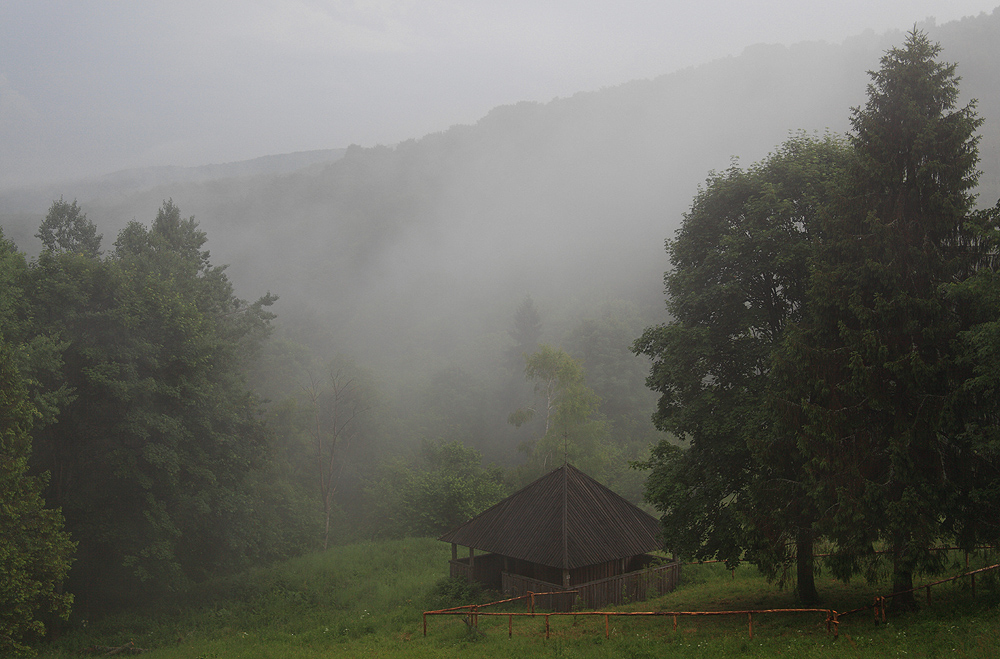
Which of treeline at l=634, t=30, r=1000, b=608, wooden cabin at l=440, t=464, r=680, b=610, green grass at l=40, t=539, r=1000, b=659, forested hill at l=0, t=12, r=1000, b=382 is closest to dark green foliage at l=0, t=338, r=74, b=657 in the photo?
green grass at l=40, t=539, r=1000, b=659

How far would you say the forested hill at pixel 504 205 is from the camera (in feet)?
359

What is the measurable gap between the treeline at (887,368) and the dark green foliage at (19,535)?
2189 cm

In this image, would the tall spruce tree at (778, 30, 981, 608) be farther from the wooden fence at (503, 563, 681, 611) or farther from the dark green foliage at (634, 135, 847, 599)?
the wooden fence at (503, 563, 681, 611)

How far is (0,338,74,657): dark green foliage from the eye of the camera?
65.1ft

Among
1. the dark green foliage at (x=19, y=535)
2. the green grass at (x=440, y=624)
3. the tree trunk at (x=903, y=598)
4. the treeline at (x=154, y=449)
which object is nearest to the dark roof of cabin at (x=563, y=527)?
the green grass at (x=440, y=624)

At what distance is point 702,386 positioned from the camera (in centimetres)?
1817

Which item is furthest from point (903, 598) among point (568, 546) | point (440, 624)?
point (440, 624)

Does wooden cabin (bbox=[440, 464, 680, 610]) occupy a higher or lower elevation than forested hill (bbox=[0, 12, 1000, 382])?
lower

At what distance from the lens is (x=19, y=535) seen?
20.6 meters

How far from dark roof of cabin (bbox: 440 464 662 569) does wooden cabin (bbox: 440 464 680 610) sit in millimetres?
40

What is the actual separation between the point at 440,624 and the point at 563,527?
5866 mm

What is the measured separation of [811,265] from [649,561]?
17.4m

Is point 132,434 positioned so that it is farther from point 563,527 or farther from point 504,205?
point 504,205

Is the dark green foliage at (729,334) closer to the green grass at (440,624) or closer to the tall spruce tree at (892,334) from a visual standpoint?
the tall spruce tree at (892,334)
